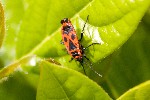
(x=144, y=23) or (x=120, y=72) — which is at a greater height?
(x=144, y=23)

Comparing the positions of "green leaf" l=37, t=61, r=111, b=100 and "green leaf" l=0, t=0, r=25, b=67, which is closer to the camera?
"green leaf" l=37, t=61, r=111, b=100

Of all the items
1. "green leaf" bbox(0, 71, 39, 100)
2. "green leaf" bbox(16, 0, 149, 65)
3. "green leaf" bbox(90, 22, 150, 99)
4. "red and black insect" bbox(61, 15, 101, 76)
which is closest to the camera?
"green leaf" bbox(16, 0, 149, 65)

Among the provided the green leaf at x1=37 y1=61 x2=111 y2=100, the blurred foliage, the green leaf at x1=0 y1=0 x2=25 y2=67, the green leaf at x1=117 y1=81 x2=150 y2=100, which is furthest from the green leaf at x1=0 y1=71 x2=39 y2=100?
the green leaf at x1=117 y1=81 x2=150 y2=100

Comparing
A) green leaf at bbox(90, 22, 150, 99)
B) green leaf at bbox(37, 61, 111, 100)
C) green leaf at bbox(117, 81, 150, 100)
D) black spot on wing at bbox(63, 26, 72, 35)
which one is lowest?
green leaf at bbox(117, 81, 150, 100)

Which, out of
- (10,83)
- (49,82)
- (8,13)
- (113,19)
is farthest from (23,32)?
(49,82)

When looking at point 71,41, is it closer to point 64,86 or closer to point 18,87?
point 18,87

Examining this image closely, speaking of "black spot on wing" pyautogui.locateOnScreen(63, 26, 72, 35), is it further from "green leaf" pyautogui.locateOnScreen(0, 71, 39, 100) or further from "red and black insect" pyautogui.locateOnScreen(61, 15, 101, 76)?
"green leaf" pyautogui.locateOnScreen(0, 71, 39, 100)

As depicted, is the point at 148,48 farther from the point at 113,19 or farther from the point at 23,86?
the point at 23,86
